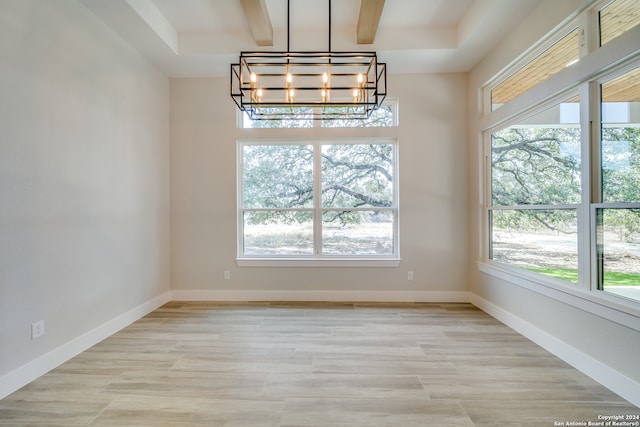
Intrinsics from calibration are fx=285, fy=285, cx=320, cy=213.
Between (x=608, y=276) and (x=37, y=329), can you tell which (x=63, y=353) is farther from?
(x=608, y=276)

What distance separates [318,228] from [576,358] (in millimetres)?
2759

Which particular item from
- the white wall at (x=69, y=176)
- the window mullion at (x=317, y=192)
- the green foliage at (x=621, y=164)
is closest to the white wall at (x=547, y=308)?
the green foliage at (x=621, y=164)

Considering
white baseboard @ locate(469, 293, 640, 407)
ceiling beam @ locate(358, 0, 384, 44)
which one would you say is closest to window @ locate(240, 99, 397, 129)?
ceiling beam @ locate(358, 0, 384, 44)

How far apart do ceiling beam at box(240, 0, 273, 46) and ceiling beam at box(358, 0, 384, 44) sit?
3.02ft

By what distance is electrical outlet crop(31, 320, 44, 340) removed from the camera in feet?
6.76

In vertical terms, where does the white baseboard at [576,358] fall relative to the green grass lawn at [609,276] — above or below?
below

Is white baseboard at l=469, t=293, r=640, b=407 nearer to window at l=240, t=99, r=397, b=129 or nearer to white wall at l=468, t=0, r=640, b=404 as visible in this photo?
white wall at l=468, t=0, r=640, b=404

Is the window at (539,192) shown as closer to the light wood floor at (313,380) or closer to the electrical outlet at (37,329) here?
the light wood floor at (313,380)

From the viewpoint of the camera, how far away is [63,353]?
90.2 inches

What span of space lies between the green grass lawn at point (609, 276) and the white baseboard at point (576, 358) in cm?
52

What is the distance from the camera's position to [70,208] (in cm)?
236

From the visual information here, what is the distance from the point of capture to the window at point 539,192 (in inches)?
91.4

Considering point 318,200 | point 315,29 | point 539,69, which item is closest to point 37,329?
point 318,200

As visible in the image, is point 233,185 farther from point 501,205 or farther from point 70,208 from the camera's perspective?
point 501,205
